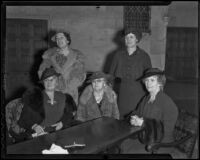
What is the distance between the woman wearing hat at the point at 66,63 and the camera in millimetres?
3239

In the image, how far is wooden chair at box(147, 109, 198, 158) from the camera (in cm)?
318

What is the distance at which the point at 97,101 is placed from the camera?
10.7ft

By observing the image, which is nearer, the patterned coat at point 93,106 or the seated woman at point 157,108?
the seated woman at point 157,108

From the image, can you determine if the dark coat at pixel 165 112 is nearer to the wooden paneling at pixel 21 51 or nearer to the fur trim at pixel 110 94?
the fur trim at pixel 110 94

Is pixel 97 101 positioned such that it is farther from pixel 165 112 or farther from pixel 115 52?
pixel 165 112

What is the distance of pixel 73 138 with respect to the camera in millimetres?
3006

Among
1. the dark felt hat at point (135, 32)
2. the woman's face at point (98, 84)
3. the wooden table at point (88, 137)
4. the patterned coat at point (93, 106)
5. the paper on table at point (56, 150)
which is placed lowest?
Result: the paper on table at point (56, 150)

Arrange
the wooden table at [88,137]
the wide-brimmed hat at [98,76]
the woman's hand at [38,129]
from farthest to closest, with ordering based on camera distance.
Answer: the wide-brimmed hat at [98,76] < the woman's hand at [38,129] < the wooden table at [88,137]

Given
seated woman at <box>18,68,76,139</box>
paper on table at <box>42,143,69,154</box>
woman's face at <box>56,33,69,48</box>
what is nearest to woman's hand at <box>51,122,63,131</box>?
seated woman at <box>18,68,76,139</box>

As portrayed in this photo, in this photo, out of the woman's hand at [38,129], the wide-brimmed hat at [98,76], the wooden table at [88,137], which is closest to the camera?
the wooden table at [88,137]

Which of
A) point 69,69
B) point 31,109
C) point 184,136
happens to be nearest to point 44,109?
point 31,109

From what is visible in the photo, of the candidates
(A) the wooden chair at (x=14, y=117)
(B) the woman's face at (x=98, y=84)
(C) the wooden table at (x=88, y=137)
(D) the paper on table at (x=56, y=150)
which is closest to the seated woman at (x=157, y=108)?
(C) the wooden table at (x=88, y=137)

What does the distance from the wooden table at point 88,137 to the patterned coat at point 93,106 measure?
0.06 meters

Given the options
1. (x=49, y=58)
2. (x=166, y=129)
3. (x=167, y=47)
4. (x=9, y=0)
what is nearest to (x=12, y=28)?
(x=9, y=0)
